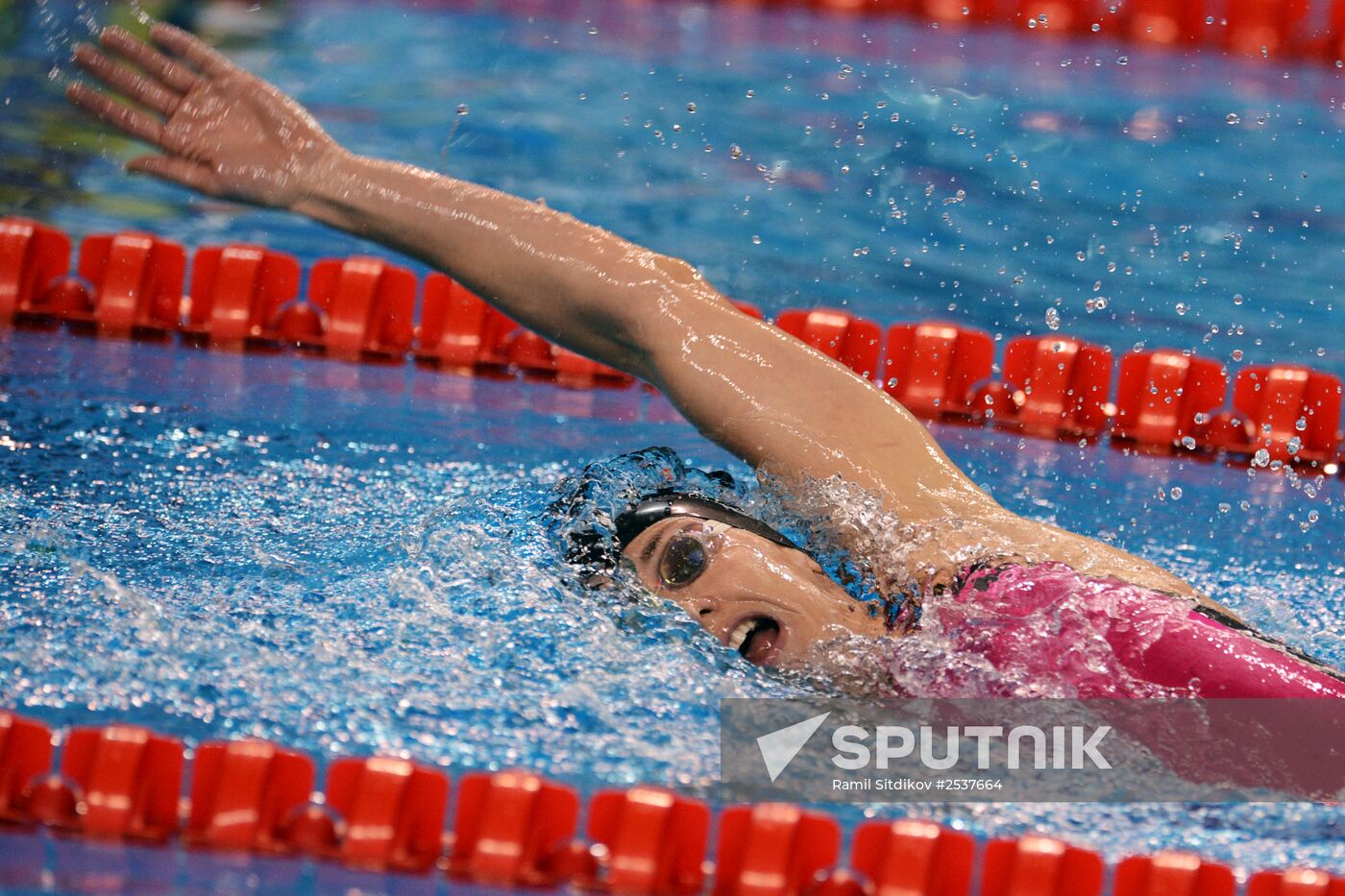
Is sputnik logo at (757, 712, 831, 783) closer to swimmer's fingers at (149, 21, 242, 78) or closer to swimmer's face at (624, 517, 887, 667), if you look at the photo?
swimmer's face at (624, 517, 887, 667)

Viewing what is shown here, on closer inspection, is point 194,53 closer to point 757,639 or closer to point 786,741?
point 757,639

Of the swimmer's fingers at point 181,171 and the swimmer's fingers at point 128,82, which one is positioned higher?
the swimmer's fingers at point 128,82

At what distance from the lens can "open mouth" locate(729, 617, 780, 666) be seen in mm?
1946

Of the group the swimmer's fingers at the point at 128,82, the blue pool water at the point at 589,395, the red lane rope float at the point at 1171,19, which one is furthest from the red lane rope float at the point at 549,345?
the red lane rope float at the point at 1171,19

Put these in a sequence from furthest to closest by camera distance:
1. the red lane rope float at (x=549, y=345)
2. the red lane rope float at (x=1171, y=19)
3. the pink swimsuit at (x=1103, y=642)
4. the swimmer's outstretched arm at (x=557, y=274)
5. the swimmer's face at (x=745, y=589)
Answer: the red lane rope float at (x=1171, y=19), the red lane rope float at (x=549, y=345), the swimmer's outstretched arm at (x=557, y=274), the swimmer's face at (x=745, y=589), the pink swimsuit at (x=1103, y=642)

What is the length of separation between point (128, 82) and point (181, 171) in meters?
0.17

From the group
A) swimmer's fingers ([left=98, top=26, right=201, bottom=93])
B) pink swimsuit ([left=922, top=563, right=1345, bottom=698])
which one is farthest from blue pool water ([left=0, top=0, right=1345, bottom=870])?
swimmer's fingers ([left=98, top=26, right=201, bottom=93])

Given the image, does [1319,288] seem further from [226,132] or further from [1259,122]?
[226,132]

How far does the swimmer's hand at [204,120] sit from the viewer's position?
2057mm

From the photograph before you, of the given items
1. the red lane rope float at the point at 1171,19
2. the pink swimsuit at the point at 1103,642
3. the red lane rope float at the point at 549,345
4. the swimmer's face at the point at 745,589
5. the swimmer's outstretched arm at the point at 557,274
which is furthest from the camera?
the red lane rope float at the point at 1171,19

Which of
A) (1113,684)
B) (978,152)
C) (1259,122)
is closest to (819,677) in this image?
(1113,684)

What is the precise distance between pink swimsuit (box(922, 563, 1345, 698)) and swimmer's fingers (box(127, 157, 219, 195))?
1183mm

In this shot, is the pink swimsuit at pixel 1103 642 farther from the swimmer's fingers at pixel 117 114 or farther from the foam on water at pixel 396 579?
the swimmer's fingers at pixel 117 114

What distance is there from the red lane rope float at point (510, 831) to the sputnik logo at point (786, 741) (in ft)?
0.38
